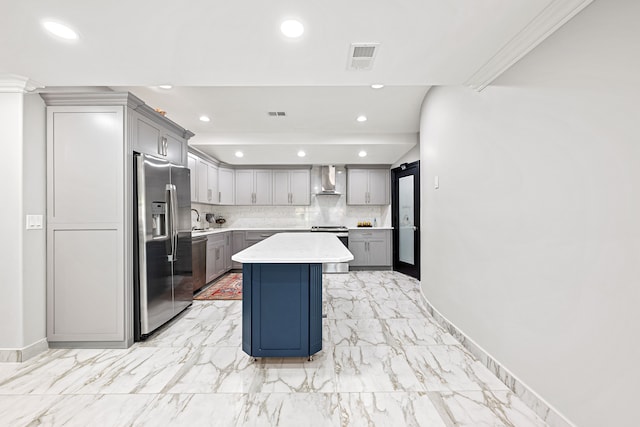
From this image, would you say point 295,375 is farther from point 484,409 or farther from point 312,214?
point 312,214

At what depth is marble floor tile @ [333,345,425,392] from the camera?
1.97m

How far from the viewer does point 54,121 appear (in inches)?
98.4

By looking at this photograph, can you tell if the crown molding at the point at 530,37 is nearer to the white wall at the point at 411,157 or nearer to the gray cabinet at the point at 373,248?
the white wall at the point at 411,157

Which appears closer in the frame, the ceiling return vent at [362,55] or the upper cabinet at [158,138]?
the ceiling return vent at [362,55]

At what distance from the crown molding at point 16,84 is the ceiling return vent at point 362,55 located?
2.52 metres

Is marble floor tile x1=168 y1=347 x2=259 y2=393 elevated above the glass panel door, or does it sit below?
below

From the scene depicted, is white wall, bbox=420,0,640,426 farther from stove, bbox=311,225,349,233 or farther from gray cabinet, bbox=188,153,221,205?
gray cabinet, bbox=188,153,221,205

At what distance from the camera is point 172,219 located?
302 centimetres

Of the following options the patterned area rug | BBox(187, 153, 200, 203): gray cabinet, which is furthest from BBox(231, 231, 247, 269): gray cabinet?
BBox(187, 153, 200, 203): gray cabinet

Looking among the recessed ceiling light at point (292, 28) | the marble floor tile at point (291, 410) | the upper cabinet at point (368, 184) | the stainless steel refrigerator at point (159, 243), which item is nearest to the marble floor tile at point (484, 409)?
the marble floor tile at point (291, 410)

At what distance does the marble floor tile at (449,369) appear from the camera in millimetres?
1966

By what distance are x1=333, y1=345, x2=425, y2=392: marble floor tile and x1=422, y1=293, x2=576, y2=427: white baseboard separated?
0.58 meters

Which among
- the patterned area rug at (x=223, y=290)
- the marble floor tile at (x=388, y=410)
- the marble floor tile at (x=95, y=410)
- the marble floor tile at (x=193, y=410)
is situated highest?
the marble floor tile at (x=388, y=410)

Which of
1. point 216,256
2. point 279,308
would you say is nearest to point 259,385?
point 279,308
